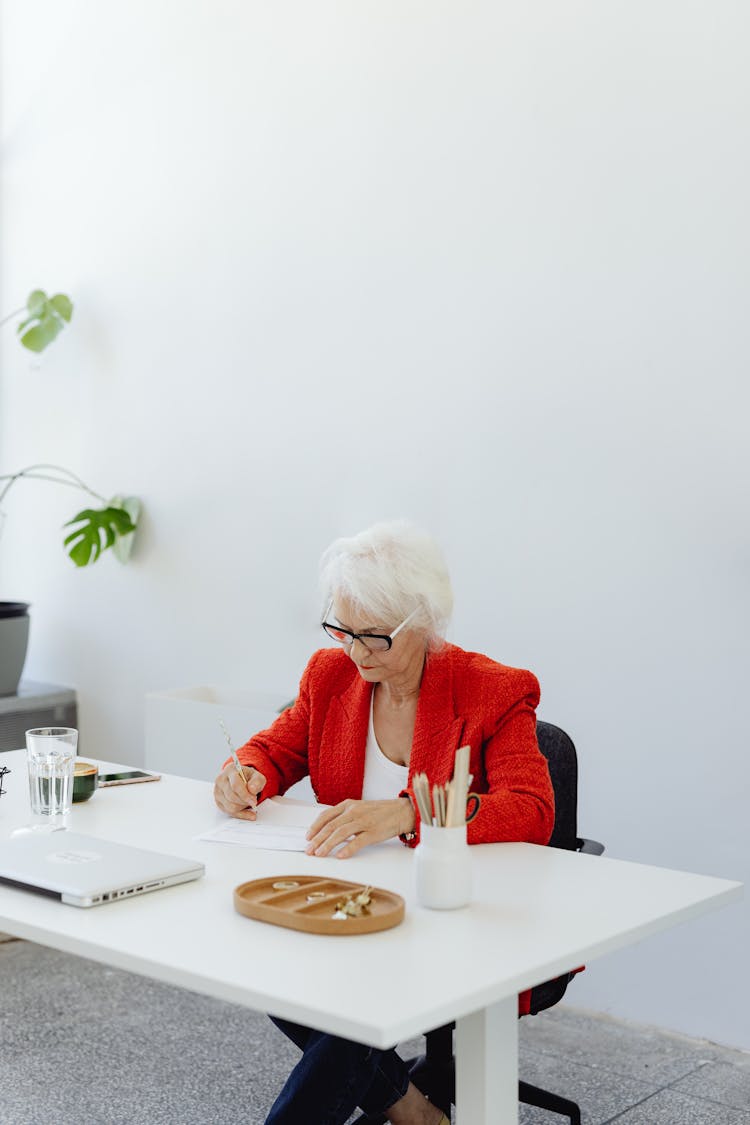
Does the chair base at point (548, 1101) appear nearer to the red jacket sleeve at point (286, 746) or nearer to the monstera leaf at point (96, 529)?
the red jacket sleeve at point (286, 746)

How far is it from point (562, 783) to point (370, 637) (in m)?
0.47

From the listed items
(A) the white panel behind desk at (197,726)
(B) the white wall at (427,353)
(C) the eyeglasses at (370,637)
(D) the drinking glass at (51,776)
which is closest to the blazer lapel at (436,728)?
(C) the eyeglasses at (370,637)

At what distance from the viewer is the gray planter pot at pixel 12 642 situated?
13.8 feet

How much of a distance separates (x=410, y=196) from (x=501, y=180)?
0.30 metres

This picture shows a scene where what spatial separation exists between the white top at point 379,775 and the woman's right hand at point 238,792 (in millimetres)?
196

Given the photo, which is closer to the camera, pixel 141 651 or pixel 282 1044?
pixel 282 1044

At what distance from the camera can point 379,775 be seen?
2.39m

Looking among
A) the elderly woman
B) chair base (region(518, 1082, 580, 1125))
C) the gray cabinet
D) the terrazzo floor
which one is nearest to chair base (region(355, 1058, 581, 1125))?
chair base (region(518, 1082, 580, 1125))

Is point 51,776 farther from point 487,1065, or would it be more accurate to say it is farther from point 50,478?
point 50,478

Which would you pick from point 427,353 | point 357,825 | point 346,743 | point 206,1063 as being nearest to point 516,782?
point 357,825

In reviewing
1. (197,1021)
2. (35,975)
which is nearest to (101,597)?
(35,975)

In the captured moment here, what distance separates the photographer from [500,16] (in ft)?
10.9

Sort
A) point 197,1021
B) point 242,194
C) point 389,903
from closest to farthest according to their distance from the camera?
point 389,903 < point 197,1021 < point 242,194

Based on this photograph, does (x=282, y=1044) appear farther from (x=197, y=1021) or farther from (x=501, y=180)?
(x=501, y=180)
